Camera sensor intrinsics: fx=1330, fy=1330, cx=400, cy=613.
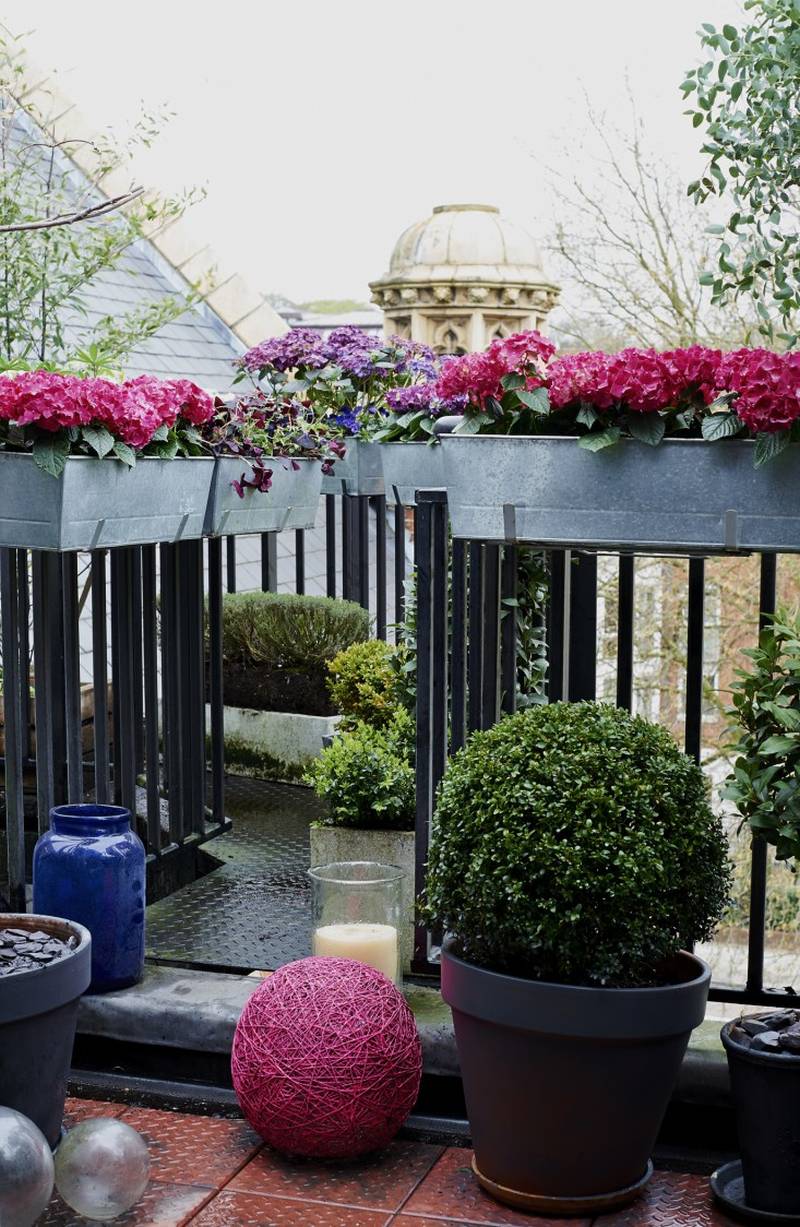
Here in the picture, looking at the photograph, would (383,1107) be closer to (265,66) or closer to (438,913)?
(438,913)

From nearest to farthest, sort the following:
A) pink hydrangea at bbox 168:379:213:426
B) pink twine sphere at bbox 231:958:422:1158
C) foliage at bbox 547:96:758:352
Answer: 1. pink twine sphere at bbox 231:958:422:1158
2. pink hydrangea at bbox 168:379:213:426
3. foliage at bbox 547:96:758:352

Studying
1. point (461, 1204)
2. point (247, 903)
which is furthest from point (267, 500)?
point (461, 1204)

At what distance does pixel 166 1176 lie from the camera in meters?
2.75

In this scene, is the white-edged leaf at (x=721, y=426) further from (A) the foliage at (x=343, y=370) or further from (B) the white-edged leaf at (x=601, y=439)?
(A) the foliage at (x=343, y=370)

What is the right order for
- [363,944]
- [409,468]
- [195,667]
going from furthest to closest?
[409,468] → [195,667] → [363,944]

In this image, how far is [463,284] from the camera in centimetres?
1149

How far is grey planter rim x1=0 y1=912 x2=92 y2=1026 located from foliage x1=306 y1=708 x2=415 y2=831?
82 cm

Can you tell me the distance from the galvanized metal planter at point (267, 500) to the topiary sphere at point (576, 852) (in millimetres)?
1215

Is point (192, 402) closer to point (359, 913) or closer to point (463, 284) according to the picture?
point (359, 913)

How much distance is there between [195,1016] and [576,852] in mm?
1149

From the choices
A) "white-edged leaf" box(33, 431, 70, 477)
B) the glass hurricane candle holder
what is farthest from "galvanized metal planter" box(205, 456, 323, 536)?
the glass hurricane candle holder

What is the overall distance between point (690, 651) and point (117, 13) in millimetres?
8039

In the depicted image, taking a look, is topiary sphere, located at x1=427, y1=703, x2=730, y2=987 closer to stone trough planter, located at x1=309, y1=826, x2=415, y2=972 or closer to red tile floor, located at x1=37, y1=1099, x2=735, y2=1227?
red tile floor, located at x1=37, y1=1099, x2=735, y2=1227

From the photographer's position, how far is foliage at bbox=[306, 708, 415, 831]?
3404 mm
